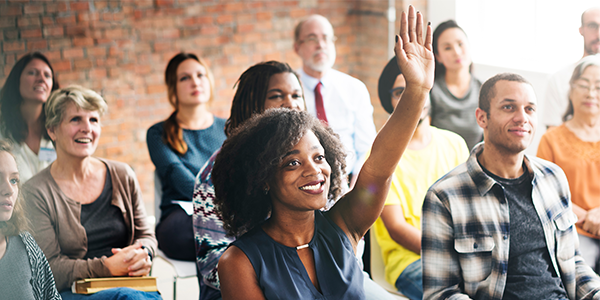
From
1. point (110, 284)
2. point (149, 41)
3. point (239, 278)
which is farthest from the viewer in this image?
point (149, 41)

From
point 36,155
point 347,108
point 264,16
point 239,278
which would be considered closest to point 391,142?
point 239,278

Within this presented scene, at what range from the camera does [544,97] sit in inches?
110

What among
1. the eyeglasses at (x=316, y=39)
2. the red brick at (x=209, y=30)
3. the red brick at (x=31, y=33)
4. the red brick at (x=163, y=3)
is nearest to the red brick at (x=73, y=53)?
the red brick at (x=31, y=33)

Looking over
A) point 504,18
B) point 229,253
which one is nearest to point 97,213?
point 229,253

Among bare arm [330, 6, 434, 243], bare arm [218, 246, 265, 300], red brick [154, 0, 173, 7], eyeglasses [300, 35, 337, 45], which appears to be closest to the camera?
bare arm [218, 246, 265, 300]

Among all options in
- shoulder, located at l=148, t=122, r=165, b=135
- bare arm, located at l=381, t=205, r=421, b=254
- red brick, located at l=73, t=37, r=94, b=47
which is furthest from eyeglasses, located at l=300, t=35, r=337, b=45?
red brick, located at l=73, t=37, r=94, b=47

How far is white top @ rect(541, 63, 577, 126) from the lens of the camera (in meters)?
2.64

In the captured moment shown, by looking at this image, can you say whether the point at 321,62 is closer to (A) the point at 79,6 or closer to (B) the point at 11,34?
(A) the point at 79,6

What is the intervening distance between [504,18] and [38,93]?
260 centimetres

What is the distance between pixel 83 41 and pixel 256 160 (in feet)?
11.5

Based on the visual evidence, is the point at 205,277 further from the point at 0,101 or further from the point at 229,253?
the point at 0,101

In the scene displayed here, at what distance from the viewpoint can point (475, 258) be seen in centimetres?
208

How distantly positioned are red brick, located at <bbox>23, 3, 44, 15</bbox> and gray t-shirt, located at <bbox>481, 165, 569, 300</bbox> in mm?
3762

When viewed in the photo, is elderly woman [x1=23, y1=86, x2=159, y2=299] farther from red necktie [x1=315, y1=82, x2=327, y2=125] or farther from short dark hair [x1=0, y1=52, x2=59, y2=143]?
red necktie [x1=315, y1=82, x2=327, y2=125]
